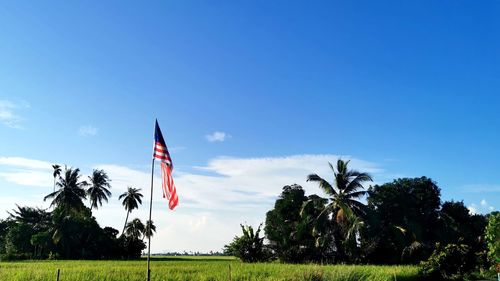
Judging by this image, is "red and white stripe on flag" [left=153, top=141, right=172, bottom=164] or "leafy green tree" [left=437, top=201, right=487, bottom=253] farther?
"leafy green tree" [left=437, top=201, right=487, bottom=253]

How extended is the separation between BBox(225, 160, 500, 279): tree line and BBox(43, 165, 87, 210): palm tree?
27.6m

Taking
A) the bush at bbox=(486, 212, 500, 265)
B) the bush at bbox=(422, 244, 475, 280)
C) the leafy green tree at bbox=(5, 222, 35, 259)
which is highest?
the leafy green tree at bbox=(5, 222, 35, 259)

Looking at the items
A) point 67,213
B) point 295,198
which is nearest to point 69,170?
point 67,213

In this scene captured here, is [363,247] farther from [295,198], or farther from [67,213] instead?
[67,213]

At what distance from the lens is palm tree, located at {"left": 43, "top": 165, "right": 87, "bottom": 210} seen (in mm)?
62594

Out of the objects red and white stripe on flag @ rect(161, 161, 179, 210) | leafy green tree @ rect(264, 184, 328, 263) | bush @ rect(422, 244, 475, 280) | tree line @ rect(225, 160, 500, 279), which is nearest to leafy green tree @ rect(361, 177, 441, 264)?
tree line @ rect(225, 160, 500, 279)

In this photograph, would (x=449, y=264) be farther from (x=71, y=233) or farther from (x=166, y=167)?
(x=71, y=233)

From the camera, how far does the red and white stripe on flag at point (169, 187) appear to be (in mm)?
15648

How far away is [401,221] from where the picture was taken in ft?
141

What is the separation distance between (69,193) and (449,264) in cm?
4967

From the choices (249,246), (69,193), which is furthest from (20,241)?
(249,246)

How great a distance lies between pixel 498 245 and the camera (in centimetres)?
2586

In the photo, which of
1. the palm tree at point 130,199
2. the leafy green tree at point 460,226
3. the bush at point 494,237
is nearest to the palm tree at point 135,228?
the palm tree at point 130,199

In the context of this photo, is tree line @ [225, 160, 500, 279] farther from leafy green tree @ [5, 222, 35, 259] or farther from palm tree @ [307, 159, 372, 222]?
leafy green tree @ [5, 222, 35, 259]
